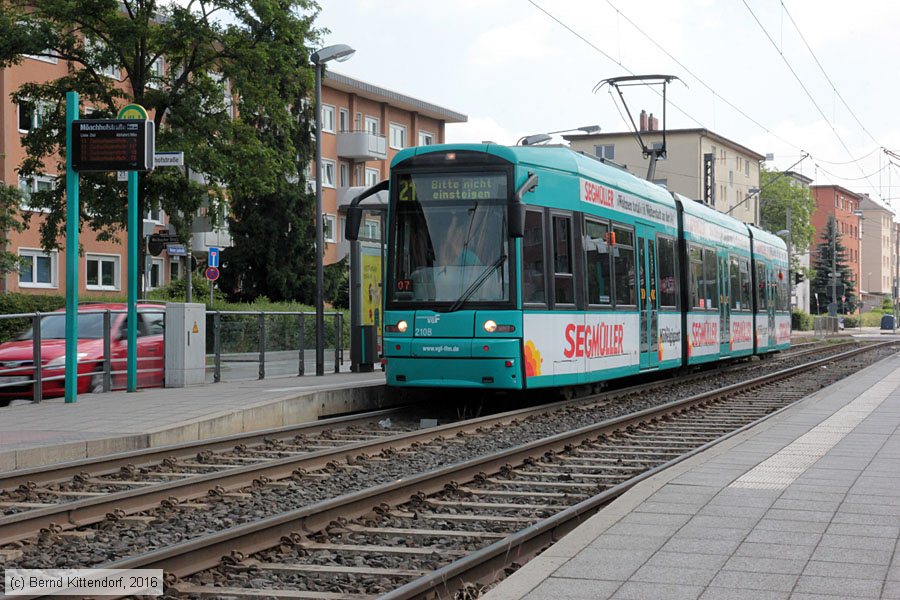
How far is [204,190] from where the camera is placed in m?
28.1

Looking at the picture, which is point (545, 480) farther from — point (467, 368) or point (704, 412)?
point (704, 412)

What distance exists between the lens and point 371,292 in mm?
21516

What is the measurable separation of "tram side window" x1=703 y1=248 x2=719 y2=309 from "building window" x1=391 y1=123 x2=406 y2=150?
1518 inches

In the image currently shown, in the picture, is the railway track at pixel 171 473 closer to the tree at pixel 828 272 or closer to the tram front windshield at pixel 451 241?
the tram front windshield at pixel 451 241

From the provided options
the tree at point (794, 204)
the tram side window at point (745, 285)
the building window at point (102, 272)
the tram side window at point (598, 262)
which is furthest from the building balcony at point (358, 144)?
the tree at point (794, 204)

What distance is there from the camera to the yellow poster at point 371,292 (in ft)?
69.9

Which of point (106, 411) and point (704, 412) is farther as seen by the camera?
point (704, 412)

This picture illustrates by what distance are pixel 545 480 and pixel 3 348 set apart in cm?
938

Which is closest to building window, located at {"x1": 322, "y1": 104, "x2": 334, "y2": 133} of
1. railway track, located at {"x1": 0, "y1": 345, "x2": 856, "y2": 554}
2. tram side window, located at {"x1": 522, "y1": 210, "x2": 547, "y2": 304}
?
tram side window, located at {"x1": 522, "y1": 210, "x2": 547, "y2": 304}

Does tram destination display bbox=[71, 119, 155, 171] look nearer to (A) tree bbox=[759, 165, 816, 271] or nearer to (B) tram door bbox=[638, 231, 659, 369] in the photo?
(B) tram door bbox=[638, 231, 659, 369]

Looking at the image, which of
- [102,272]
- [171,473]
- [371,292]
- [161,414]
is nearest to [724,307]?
[371,292]

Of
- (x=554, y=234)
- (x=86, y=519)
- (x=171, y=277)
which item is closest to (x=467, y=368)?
(x=554, y=234)

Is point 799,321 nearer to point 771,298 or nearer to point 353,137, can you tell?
point 353,137

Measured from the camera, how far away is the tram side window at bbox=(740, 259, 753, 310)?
1115 inches
